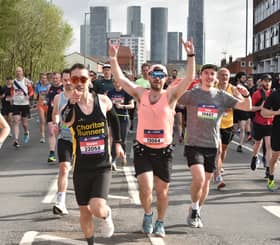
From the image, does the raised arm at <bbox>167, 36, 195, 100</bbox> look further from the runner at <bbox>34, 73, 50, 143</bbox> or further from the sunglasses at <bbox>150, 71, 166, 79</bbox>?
the runner at <bbox>34, 73, 50, 143</bbox>

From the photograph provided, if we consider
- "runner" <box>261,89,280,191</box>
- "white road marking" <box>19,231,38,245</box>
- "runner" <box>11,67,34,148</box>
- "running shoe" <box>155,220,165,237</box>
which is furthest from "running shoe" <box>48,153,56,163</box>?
"running shoe" <box>155,220,165,237</box>

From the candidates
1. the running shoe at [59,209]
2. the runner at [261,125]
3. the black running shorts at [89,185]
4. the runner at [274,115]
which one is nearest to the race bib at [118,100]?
the runner at [261,125]

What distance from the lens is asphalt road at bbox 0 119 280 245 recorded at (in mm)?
6172

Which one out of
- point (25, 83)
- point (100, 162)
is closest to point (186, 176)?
point (100, 162)

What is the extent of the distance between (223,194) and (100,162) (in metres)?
3.97

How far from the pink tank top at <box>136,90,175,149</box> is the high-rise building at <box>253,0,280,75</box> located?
145 ft

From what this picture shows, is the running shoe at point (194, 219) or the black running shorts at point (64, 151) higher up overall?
the black running shorts at point (64, 151)

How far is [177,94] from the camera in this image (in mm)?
6242

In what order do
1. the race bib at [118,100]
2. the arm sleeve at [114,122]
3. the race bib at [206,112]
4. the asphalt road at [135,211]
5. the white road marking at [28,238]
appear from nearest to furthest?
the arm sleeve at [114,122] → the white road marking at [28,238] → the asphalt road at [135,211] → the race bib at [206,112] → the race bib at [118,100]

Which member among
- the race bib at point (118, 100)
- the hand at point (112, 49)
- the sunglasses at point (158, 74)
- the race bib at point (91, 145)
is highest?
the hand at point (112, 49)

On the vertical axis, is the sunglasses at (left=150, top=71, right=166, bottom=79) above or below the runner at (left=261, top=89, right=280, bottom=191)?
above

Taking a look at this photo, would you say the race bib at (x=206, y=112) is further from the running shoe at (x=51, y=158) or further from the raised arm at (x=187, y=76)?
the running shoe at (x=51, y=158)

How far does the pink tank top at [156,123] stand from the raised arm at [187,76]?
0.11 meters

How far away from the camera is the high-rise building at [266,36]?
5400 centimetres
